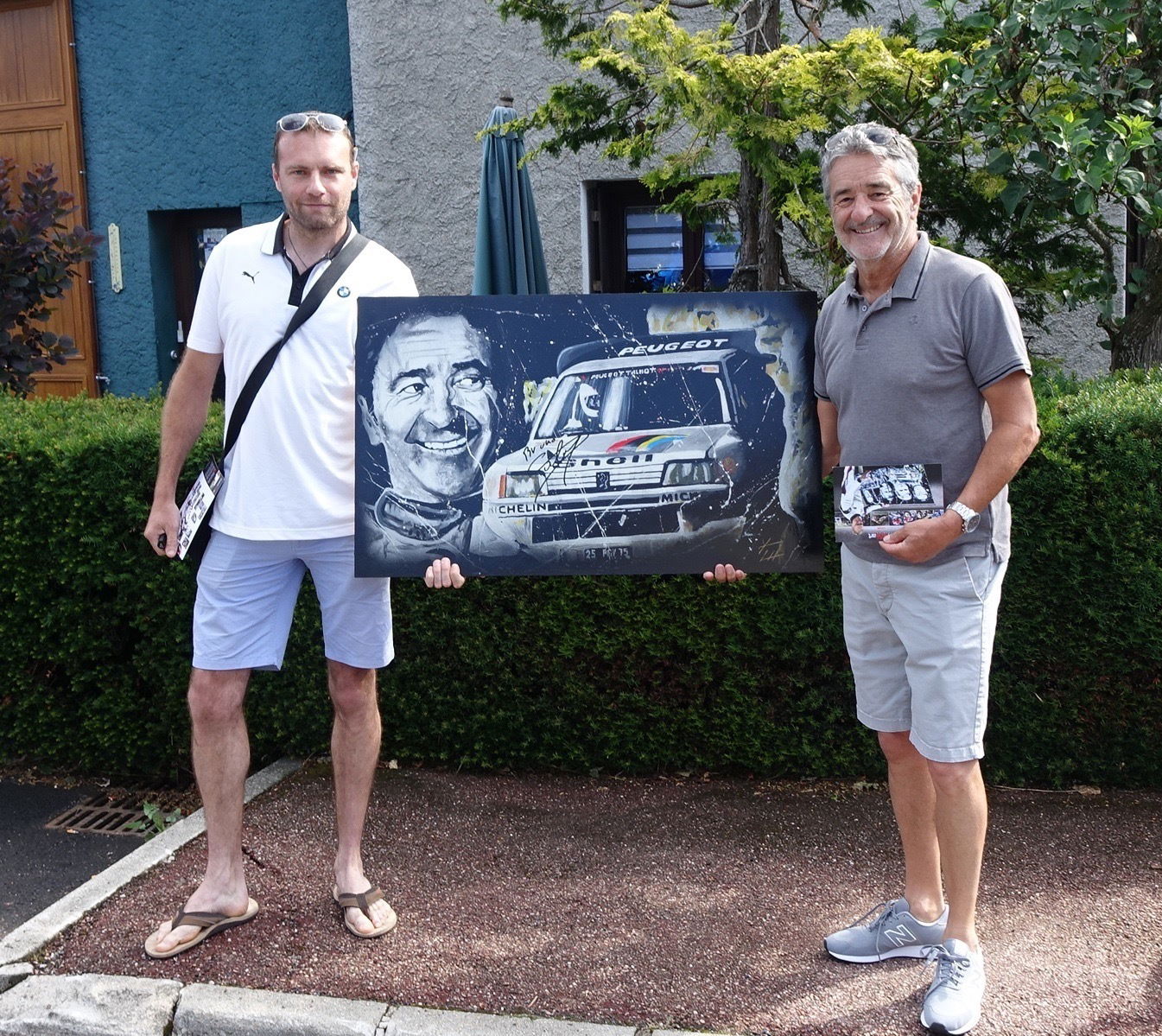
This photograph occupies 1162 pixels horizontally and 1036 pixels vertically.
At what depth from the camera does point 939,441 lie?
9.73 ft

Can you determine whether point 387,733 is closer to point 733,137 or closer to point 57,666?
point 57,666

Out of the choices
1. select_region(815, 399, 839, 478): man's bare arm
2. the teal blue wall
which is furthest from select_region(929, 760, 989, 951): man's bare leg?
the teal blue wall

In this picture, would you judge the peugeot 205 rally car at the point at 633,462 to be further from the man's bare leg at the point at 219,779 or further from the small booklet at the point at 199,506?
the man's bare leg at the point at 219,779

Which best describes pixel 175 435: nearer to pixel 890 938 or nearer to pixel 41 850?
pixel 41 850

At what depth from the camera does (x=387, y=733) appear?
5.00m

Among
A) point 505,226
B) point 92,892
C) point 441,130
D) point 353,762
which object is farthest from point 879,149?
point 441,130

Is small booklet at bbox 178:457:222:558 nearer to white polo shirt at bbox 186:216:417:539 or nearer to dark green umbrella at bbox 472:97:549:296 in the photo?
white polo shirt at bbox 186:216:417:539

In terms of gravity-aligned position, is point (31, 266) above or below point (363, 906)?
above

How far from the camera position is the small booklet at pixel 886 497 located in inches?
117

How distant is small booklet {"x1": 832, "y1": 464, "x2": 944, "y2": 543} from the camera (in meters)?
2.97

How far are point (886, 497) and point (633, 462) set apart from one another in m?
0.82

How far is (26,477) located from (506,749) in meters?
2.23

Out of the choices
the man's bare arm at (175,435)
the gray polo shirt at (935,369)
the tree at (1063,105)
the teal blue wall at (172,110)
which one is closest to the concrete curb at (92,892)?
the man's bare arm at (175,435)

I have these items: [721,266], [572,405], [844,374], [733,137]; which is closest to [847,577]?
[844,374]
